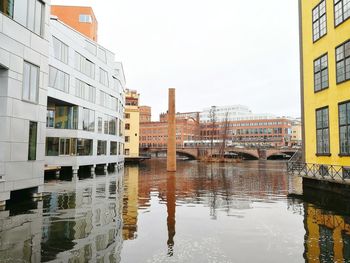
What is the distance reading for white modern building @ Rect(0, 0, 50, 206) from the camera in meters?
15.2

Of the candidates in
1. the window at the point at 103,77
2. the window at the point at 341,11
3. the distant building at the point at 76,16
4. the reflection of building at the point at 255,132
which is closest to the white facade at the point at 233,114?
the reflection of building at the point at 255,132

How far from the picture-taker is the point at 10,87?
15.5 m

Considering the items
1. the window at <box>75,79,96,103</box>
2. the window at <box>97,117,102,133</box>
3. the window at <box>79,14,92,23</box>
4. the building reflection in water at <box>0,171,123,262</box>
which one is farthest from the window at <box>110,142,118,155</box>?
the building reflection in water at <box>0,171,123,262</box>

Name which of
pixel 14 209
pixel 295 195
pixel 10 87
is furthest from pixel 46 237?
pixel 295 195

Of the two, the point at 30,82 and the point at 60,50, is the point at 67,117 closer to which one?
the point at 60,50

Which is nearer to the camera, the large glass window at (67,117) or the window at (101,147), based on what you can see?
the large glass window at (67,117)

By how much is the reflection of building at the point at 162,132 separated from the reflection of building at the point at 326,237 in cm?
12391

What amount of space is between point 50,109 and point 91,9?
2464 cm

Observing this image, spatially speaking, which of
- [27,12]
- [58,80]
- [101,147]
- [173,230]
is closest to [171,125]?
[101,147]

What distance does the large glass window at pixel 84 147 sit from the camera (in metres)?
37.4

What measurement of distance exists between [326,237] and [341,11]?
52.5ft

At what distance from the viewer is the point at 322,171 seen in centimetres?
2055

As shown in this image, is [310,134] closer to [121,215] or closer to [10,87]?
[121,215]

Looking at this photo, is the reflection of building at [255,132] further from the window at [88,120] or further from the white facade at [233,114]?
the window at [88,120]
